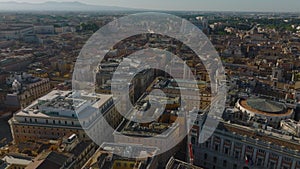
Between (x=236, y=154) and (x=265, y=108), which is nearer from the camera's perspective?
(x=236, y=154)

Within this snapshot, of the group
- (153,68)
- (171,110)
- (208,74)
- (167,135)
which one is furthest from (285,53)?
(167,135)

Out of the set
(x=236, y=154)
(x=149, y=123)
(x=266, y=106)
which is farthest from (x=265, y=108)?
(x=149, y=123)

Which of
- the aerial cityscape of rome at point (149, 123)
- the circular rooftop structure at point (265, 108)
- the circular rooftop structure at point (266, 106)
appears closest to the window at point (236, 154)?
the aerial cityscape of rome at point (149, 123)

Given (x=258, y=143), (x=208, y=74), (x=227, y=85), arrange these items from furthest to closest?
1. (x=208, y=74)
2. (x=227, y=85)
3. (x=258, y=143)

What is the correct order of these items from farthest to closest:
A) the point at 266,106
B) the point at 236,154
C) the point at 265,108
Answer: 1. the point at 266,106
2. the point at 265,108
3. the point at 236,154

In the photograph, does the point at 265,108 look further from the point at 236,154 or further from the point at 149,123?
the point at 149,123

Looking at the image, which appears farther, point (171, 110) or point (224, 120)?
point (171, 110)

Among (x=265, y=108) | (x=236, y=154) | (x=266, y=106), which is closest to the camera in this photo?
(x=236, y=154)

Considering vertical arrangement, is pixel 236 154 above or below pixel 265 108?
below

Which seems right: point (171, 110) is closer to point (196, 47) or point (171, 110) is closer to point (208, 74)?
point (208, 74)
